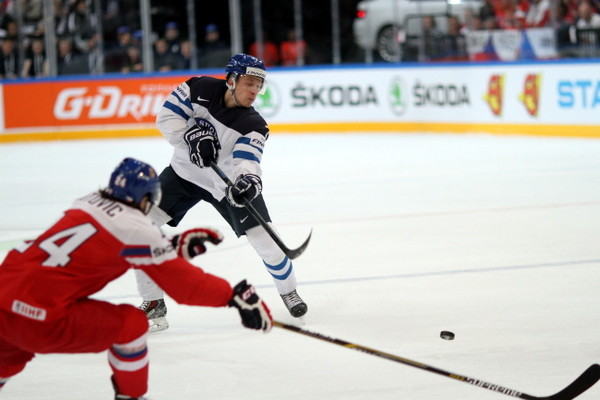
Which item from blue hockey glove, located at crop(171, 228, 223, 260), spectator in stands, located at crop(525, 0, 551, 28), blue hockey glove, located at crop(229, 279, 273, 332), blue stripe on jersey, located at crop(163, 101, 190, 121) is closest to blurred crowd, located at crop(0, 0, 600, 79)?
spectator in stands, located at crop(525, 0, 551, 28)

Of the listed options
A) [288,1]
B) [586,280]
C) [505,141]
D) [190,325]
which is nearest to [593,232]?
[586,280]

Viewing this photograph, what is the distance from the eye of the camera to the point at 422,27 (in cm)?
1551

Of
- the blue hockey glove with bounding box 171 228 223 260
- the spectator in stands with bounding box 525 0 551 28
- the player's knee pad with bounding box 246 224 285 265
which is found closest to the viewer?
the blue hockey glove with bounding box 171 228 223 260

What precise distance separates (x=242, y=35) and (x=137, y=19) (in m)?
1.74

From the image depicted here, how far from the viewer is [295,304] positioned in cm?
497

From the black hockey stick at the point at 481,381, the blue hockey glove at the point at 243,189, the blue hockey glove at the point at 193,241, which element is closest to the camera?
the blue hockey glove at the point at 193,241

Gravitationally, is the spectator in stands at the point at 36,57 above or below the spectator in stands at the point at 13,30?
below

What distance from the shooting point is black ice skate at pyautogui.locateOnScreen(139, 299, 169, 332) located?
485 cm

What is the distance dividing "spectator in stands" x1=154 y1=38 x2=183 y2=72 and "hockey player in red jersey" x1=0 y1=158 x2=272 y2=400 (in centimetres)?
1307

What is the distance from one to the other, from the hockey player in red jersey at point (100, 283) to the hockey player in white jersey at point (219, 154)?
1.49 m

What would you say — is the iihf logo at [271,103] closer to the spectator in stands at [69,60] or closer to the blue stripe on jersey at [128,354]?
the spectator in stands at [69,60]

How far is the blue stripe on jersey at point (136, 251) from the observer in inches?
122

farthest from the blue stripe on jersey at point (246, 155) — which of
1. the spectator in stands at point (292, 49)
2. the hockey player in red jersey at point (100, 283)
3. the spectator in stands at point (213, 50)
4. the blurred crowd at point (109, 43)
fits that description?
the spectator in stands at point (292, 49)

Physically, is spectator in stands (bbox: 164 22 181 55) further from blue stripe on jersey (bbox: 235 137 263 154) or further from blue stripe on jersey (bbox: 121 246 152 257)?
blue stripe on jersey (bbox: 121 246 152 257)
